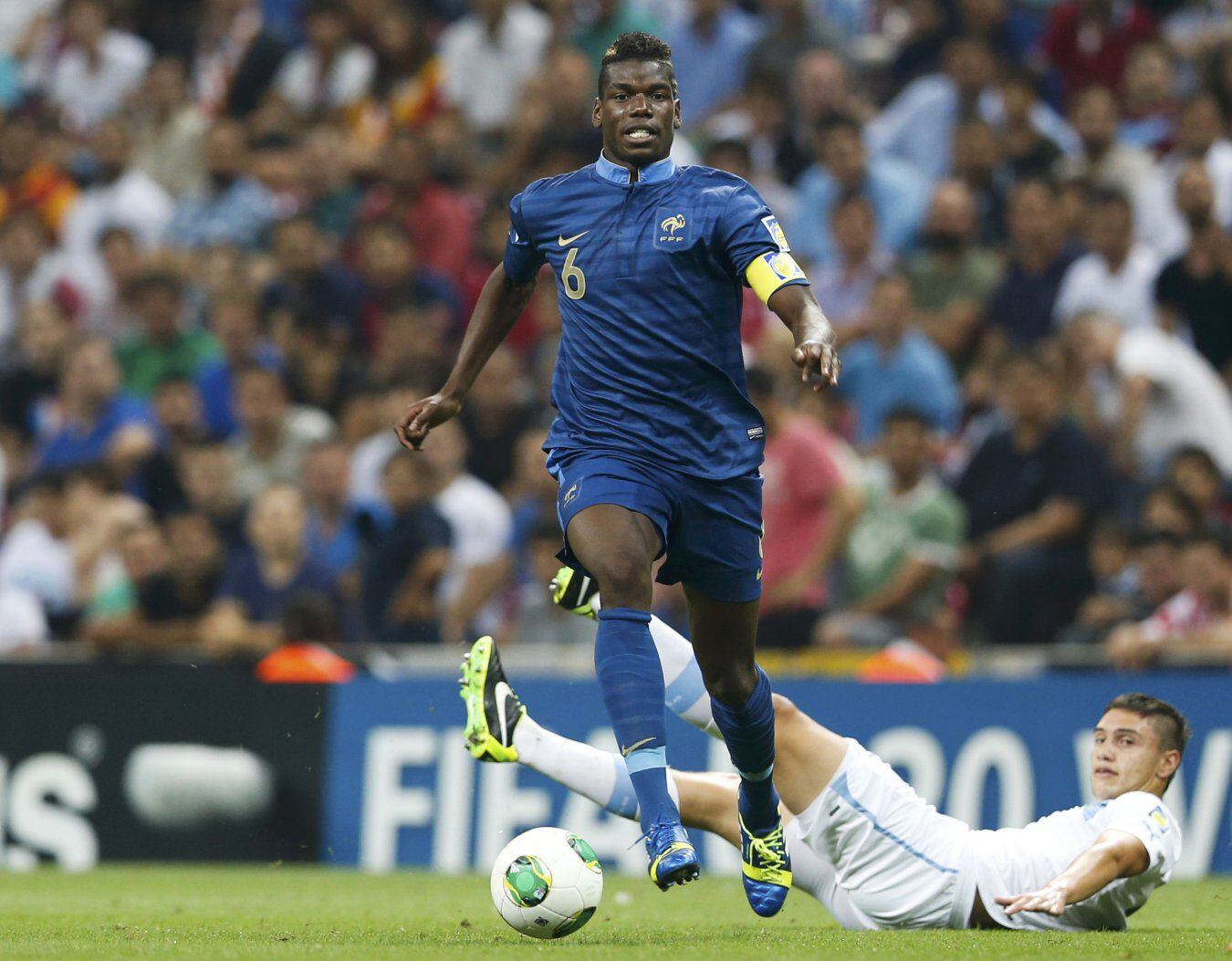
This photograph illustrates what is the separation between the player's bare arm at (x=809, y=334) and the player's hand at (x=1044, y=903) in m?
1.76

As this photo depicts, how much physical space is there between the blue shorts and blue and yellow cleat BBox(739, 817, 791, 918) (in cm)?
86

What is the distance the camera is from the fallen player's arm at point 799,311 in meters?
5.90

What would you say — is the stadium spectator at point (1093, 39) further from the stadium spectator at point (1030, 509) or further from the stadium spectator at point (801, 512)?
the stadium spectator at point (801, 512)

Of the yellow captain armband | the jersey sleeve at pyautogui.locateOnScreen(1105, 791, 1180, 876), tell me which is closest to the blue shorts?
the yellow captain armband

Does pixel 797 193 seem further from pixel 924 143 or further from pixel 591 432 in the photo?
pixel 591 432

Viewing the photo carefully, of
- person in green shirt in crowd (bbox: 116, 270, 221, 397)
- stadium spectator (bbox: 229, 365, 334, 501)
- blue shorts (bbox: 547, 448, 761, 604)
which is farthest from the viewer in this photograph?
person in green shirt in crowd (bbox: 116, 270, 221, 397)

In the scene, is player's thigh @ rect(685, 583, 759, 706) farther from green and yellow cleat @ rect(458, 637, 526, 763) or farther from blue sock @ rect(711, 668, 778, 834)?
green and yellow cleat @ rect(458, 637, 526, 763)

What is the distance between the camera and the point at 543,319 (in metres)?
13.8

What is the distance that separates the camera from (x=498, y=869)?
261 inches

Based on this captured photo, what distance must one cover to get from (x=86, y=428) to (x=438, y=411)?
24.7 feet

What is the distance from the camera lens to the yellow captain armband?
6.36 m

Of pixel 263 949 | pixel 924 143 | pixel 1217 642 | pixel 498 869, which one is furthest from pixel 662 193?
pixel 924 143

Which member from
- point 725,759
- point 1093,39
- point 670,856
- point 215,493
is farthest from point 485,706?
point 1093,39

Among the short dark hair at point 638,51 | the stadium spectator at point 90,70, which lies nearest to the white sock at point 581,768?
the short dark hair at point 638,51
